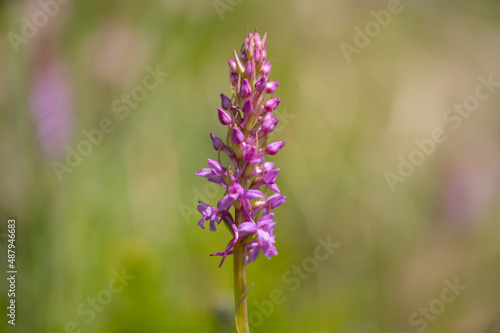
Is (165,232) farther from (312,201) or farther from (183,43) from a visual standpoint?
(183,43)

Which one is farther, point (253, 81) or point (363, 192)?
point (363, 192)

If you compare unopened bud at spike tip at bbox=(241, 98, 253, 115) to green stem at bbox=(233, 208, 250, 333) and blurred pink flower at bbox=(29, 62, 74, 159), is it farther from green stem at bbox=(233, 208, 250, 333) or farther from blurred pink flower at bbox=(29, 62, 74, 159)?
blurred pink flower at bbox=(29, 62, 74, 159)

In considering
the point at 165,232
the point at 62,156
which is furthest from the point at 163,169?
the point at 62,156

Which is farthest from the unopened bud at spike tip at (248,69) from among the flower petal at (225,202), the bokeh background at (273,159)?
the bokeh background at (273,159)

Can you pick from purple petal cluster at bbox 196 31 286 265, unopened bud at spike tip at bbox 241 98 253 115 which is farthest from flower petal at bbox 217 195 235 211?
unopened bud at spike tip at bbox 241 98 253 115

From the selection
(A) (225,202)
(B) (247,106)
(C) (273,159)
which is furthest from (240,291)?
(C) (273,159)

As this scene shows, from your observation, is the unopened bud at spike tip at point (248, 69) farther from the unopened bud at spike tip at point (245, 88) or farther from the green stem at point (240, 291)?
the green stem at point (240, 291)
